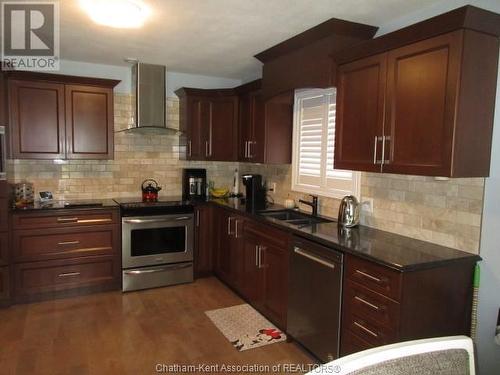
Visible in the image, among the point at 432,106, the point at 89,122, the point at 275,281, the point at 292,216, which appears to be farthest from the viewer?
the point at 89,122

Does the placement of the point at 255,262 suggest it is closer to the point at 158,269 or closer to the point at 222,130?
the point at 158,269

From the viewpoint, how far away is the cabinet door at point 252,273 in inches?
130

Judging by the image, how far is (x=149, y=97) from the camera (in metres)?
4.16

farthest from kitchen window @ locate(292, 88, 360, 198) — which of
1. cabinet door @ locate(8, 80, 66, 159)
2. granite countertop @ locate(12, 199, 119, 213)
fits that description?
cabinet door @ locate(8, 80, 66, 159)

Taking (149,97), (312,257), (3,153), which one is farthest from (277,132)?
(3,153)

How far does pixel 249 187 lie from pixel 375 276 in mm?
2283

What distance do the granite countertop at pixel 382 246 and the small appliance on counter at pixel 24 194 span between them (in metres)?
2.52

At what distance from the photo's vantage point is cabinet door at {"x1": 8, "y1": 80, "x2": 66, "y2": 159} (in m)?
3.60

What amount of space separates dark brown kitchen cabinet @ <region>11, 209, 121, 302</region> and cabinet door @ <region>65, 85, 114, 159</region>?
2.19 ft

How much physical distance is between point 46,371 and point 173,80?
3.31 metres

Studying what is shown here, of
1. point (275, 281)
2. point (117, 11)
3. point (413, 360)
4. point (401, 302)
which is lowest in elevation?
point (275, 281)

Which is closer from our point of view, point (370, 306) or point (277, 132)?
point (370, 306)

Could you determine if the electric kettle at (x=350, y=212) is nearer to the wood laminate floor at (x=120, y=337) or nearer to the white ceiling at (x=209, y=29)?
the wood laminate floor at (x=120, y=337)

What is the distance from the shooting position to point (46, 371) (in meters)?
2.47
